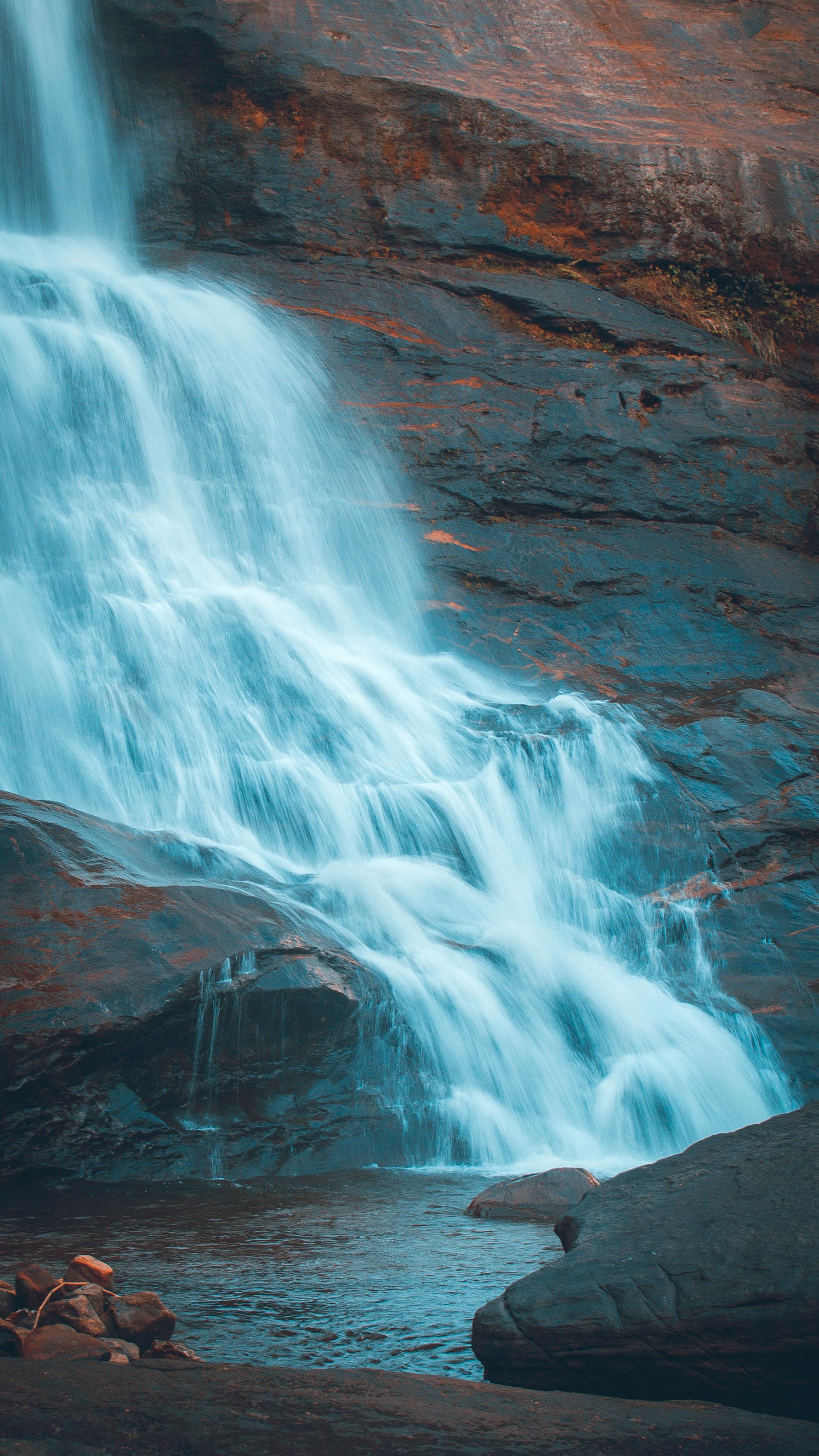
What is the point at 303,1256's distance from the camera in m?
3.62

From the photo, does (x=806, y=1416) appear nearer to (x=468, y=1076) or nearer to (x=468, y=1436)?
(x=468, y=1436)

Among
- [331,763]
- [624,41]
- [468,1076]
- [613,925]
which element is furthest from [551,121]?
[468,1076]

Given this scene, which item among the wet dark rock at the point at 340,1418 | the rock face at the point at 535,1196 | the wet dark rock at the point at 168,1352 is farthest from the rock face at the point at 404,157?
the wet dark rock at the point at 340,1418

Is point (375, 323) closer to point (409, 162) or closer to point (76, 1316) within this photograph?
point (409, 162)

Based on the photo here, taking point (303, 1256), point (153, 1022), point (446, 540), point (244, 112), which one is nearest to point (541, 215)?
point (244, 112)

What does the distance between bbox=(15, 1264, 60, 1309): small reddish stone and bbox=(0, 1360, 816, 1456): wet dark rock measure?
35cm

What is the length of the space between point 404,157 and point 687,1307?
41.6ft

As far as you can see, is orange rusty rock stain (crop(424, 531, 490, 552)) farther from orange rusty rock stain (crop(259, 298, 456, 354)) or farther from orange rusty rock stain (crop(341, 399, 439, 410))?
orange rusty rock stain (crop(259, 298, 456, 354))

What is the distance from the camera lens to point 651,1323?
244 cm

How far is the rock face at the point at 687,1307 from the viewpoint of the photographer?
2.36 metres

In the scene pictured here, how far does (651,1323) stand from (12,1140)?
3.21 metres

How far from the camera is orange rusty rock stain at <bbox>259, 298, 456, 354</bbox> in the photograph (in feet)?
38.2

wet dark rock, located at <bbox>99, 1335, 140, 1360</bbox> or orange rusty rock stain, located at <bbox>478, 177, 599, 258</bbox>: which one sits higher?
orange rusty rock stain, located at <bbox>478, 177, 599, 258</bbox>

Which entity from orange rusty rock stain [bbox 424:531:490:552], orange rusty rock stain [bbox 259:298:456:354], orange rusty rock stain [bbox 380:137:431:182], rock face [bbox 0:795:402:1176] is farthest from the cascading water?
orange rusty rock stain [bbox 380:137:431:182]
